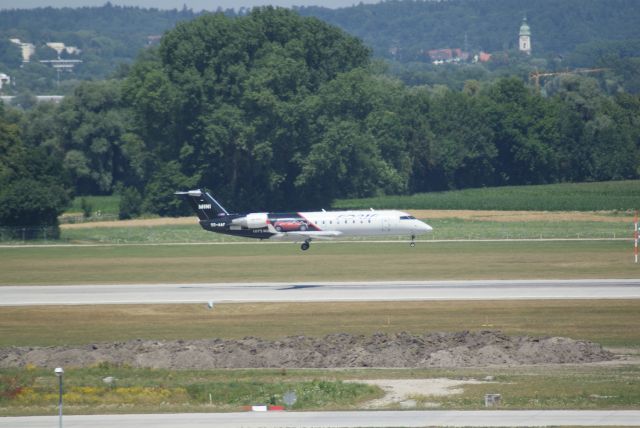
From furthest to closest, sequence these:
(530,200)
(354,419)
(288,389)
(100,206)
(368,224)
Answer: (100,206), (530,200), (368,224), (288,389), (354,419)

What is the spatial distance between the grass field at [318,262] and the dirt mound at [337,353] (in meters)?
21.6

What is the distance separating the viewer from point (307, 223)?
262 ft

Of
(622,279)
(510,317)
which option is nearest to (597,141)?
(622,279)

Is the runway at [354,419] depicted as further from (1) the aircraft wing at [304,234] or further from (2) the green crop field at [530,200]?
(2) the green crop field at [530,200]

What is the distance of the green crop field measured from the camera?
116 m

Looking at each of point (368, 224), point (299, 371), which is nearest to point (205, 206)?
point (368, 224)

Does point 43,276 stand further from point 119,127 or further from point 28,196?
point 119,127

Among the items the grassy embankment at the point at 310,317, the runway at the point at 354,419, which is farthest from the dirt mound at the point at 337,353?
the runway at the point at 354,419

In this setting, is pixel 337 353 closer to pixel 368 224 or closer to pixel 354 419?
pixel 354 419

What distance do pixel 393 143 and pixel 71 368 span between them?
327 feet

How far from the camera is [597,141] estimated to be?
159 meters

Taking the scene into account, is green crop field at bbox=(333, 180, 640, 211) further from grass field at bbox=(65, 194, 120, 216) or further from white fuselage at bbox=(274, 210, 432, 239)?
white fuselage at bbox=(274, 210, 432, 239)

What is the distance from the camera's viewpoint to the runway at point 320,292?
55500 mm

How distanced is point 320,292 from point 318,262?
15.3 metres
